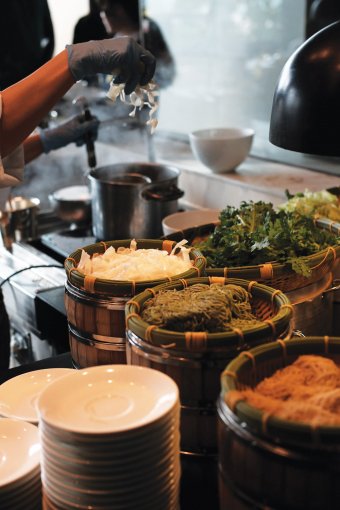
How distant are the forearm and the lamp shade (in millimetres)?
953

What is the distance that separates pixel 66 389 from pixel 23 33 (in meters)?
4.83

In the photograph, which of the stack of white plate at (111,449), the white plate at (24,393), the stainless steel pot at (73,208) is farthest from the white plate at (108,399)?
the stainless steel pot at (73,208)

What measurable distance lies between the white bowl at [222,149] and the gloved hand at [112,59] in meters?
1.32

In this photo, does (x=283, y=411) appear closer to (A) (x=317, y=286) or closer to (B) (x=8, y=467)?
(B) (x=8, y=467)

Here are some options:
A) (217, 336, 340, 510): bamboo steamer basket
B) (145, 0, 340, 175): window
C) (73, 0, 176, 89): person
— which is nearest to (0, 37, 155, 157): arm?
(217, 336, 340, 510): bamboo steamer basket

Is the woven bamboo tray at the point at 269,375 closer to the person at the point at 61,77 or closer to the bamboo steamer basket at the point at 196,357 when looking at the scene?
the bamboo steamer basket at the point at 196,357

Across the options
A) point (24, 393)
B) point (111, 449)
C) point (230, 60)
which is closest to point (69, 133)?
point (230, 60)

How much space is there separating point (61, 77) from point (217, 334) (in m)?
1.31

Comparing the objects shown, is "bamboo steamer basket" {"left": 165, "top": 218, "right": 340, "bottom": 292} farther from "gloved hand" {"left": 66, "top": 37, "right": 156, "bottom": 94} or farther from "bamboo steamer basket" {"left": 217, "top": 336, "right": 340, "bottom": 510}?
"gloved hand" {"left": 66, "top": 37, "right": 156, "bottom": 94}

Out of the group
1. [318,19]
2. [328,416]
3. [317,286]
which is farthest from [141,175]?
[328,416]

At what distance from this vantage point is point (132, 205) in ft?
9.61

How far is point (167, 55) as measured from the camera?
15.9 feet

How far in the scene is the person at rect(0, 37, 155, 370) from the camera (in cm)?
214

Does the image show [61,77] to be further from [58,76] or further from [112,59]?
[112,59]
